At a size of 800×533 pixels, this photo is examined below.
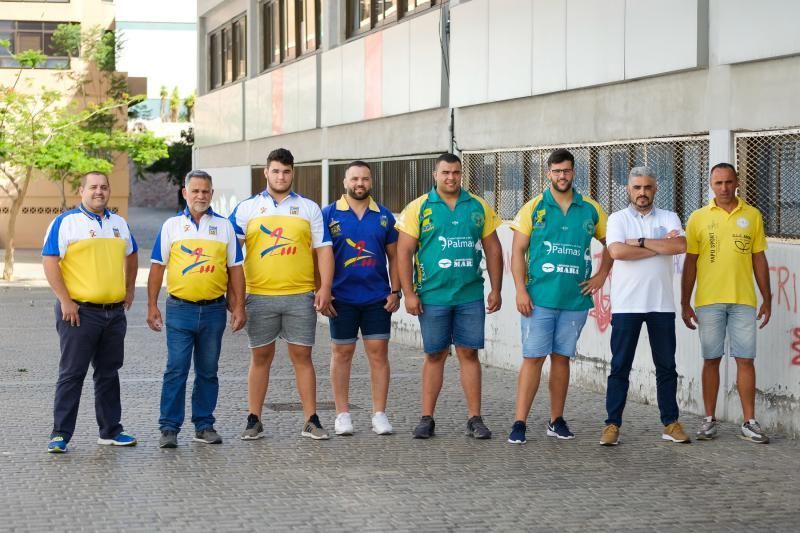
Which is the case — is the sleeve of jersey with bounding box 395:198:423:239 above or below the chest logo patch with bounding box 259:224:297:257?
above

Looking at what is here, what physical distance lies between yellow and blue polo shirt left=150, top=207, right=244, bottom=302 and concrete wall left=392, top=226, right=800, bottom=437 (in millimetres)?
A: 3430

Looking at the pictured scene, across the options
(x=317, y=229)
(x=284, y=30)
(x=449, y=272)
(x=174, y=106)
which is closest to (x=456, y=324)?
(x=449, y=272)

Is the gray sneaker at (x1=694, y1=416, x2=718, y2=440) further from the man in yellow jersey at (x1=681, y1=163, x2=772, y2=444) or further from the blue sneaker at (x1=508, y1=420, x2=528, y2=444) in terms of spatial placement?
the blue sneaker at (x1=508, y1=420, x2=528, y2=444)

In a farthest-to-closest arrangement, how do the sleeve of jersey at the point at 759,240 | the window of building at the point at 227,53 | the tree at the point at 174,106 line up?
the tree at the point at 174,106 < the window of building at the point at 227,53 < the sleeve of jersey at the point at 759,240

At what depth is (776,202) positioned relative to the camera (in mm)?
10055

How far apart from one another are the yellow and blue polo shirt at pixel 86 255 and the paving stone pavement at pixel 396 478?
996 mm

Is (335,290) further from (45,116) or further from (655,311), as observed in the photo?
(45,116)

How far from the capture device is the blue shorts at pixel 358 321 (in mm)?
9508

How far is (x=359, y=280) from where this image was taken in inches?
373

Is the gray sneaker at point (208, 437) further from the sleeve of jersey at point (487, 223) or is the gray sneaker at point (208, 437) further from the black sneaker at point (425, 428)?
the sleeve of jersey at point (487, 223)

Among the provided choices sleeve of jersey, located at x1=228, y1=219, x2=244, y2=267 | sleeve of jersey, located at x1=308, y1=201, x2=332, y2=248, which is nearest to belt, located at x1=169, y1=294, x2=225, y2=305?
sleeve of jersey, located at x1=228, y1=219, x2=244, y2=267

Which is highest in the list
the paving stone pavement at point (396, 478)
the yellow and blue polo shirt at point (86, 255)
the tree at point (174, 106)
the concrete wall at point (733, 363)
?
the tree at point (174, 106)

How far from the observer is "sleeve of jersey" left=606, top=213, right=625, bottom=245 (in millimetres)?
9133

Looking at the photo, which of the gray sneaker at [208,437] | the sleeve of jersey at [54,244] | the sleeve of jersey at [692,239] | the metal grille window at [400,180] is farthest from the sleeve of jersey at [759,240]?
the metal grille window at [400,180]
